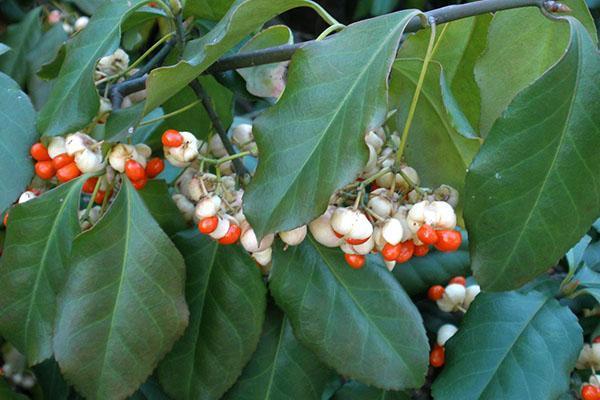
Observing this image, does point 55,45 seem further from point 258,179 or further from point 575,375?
point 575,375

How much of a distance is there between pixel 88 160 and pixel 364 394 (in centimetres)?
45

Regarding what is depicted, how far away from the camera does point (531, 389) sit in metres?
0.77

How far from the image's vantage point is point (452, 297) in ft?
2.99

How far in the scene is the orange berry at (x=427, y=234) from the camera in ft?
1.91

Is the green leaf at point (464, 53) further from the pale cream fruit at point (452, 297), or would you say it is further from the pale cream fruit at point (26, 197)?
the pale cream fruit at point (26, 197)

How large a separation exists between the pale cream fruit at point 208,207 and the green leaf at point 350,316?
0.32ft

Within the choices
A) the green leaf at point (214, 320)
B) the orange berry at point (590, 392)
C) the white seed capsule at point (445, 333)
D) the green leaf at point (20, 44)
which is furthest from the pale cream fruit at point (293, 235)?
the green leaf at point (20, 44)

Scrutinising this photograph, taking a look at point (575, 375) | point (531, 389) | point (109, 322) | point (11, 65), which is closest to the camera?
point (109, 322)

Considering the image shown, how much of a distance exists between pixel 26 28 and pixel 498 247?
1.15 meters

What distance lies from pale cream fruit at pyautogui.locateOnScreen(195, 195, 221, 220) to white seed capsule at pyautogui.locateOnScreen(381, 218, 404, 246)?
0.49ft

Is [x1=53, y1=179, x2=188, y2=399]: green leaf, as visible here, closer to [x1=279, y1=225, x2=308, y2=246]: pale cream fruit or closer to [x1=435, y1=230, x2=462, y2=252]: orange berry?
[x1=279, y1=225, x2=308, y2=246]: pale cream fruit

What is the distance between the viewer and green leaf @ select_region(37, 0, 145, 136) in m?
0.65

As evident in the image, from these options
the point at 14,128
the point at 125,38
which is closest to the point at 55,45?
the point at 125,38

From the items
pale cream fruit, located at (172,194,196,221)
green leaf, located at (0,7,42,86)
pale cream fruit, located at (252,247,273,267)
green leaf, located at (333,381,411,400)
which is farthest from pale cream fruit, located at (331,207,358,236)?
green leaf, located at (0,7,42,86)
